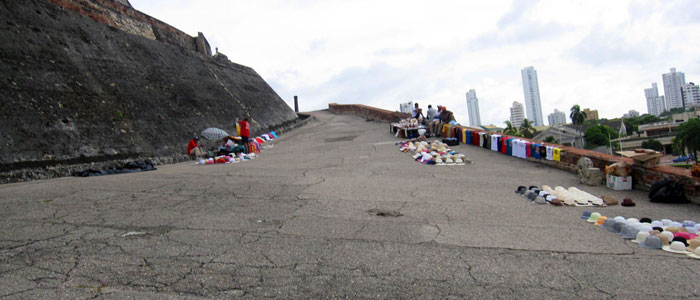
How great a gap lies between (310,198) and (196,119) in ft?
41.0

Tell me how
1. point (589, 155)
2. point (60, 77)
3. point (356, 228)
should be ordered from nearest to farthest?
1. point (356, 228)
2. point (589, 155)
3. point (60, 77)

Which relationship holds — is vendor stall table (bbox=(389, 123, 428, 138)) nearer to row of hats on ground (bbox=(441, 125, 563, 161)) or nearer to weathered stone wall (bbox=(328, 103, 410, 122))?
row of hats on ground (bbox=(441, 125, 563, 161))

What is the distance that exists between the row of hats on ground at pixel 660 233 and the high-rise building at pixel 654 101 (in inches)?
7508

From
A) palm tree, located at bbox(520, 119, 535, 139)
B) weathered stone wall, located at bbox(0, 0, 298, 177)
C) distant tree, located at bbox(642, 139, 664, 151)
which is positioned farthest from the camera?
palm tree, located at bbox(520, 119, 535, 139)

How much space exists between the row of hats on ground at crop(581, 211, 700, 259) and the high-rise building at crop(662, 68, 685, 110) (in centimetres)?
19401

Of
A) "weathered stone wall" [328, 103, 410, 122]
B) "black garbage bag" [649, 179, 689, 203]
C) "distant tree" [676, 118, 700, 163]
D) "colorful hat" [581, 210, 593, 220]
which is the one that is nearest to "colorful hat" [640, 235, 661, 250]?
"colorful hat" [581, 210, 593, 220]

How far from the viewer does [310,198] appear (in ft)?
27.6

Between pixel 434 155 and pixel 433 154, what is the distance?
4.2 inches

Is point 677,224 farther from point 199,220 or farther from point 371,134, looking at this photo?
point 371,134

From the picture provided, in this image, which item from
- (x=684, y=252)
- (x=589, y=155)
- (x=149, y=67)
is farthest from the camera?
(x=149, y=67)

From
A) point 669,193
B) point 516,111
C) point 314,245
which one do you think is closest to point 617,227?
point 669,193

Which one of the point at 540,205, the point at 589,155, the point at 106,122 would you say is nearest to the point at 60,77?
the point at 106,122

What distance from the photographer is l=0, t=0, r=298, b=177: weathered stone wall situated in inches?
477

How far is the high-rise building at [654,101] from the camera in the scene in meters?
168
